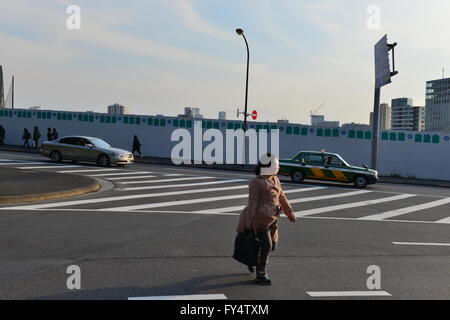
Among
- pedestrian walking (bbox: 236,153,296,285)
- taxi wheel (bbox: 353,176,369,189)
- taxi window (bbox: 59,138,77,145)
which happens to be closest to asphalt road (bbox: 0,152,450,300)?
pedestrian walking (bbox: 236,153,296,285)

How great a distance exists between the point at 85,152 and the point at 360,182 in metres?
13.9

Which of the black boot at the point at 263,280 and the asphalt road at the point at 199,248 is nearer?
the asphalt road at the point at 199,248

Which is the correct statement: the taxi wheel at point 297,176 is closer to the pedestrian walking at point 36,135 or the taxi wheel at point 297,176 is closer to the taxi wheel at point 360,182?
the taxi wheel at point 360,182

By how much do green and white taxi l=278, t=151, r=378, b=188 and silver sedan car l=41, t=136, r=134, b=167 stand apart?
8746 mm

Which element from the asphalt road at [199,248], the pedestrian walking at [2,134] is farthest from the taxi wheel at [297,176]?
the pedestrian walking at [2,134]

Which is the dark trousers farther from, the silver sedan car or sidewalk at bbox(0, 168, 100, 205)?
the silver sedan car

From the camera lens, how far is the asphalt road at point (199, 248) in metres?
6.03

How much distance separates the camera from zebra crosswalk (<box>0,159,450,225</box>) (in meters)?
12.8

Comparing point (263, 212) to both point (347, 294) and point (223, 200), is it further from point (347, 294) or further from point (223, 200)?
point (223, 200)

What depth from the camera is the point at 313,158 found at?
21.9m

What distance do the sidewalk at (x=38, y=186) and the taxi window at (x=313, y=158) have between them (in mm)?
9823
